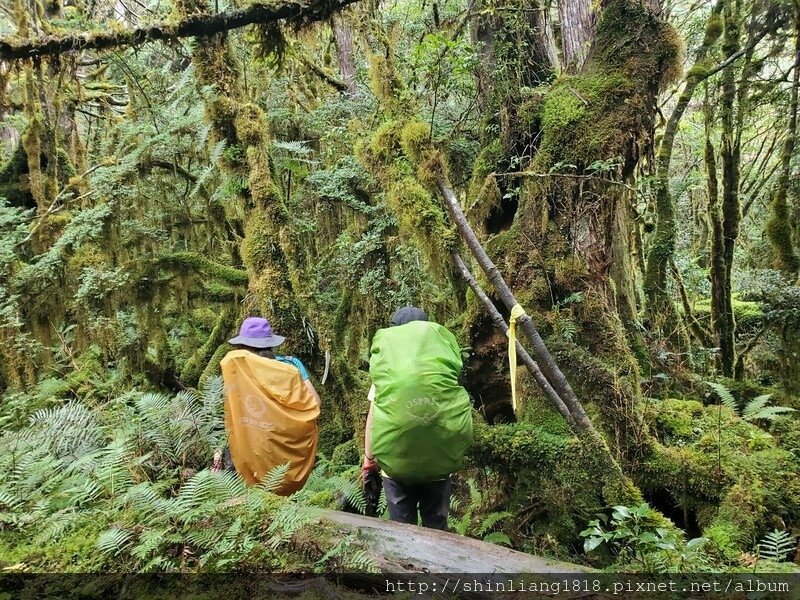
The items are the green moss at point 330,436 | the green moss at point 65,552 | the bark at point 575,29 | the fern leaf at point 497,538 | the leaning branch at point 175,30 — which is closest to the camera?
the green moss at point 65,552

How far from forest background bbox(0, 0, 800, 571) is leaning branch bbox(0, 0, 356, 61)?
3cm

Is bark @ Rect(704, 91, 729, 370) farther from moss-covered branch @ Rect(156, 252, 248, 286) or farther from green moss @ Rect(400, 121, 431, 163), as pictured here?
moss-covered branch @ Rect(156, 252, 248, 286)

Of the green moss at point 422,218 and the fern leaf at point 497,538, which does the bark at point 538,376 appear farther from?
the fern leaf at point 497,538

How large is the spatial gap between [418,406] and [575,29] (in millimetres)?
4899

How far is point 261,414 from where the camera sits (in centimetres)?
377

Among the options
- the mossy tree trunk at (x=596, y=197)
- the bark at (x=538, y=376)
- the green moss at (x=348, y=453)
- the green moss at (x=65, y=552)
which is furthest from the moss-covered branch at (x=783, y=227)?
the green moss at (x=65, y=552)

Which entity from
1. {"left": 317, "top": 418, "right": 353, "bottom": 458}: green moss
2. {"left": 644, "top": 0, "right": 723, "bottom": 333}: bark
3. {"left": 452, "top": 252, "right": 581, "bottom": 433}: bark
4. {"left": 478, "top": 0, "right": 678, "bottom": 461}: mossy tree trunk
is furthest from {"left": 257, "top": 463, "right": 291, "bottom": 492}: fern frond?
{"left": 644, "top": 0, "right": 723, "bottom": 333}: bark

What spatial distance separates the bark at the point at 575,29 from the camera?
18.1ft

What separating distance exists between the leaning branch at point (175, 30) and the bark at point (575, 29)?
2591mm

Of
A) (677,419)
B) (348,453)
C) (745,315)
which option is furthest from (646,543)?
(745,315)

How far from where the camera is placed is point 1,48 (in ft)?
15.8

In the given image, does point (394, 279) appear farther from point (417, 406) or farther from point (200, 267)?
point (417, 406)

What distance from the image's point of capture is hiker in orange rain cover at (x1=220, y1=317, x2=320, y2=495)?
12.4 ft

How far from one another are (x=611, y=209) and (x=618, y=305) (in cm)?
135
